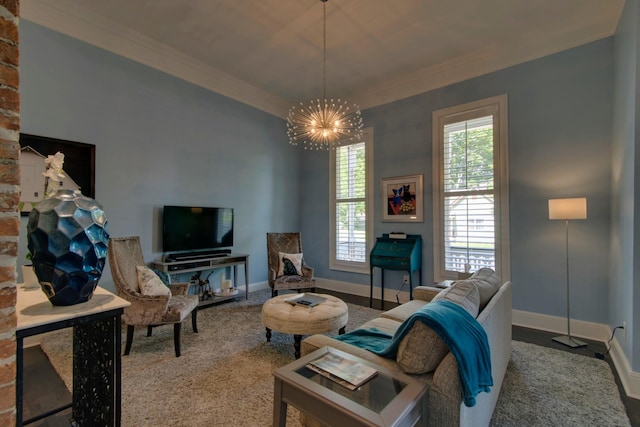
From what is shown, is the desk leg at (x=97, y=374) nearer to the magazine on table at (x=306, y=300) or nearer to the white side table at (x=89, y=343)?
the white side table at (x=89, y=343)

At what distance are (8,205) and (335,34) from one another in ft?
11.7

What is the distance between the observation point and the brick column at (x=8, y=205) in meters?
1.00

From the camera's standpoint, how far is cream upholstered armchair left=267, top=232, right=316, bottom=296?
4172 millimetres

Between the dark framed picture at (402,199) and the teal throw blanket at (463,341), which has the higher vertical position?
the dark framed picture at (402,199)

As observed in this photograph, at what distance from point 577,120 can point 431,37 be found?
193 centimetres

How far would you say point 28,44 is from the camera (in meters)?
2.97

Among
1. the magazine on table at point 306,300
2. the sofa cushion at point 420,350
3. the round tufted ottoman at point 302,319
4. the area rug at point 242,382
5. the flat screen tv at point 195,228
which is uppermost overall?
the flat screen tv at point 195,228

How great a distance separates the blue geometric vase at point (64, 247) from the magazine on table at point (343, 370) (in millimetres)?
1121

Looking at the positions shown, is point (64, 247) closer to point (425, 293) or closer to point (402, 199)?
point (425, 293)

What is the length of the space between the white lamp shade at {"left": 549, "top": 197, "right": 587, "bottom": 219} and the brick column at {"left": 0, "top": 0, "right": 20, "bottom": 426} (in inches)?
159

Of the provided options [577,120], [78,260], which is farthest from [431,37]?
[78,260]

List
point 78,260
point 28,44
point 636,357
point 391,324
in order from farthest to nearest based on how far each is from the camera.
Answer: point 28,44, point 391,324, point 636,357, point 78,260

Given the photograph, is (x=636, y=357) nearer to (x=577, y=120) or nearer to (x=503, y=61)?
(x=577, y=120)

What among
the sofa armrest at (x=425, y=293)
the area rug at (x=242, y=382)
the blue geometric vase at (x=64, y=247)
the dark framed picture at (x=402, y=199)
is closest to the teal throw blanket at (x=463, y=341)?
the area rug at (x=242, y=382)
